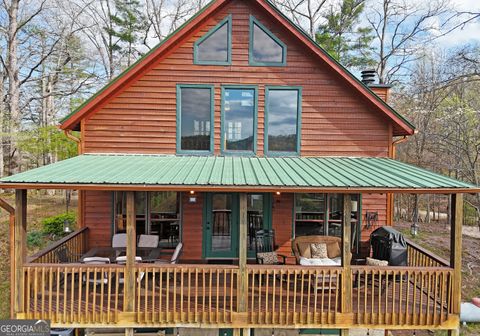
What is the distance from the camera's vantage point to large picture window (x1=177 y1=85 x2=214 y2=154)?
8664mm

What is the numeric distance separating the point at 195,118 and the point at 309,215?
4.39 meters

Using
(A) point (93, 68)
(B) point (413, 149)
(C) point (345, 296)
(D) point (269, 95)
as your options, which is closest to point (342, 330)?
(C) point (345, 296)

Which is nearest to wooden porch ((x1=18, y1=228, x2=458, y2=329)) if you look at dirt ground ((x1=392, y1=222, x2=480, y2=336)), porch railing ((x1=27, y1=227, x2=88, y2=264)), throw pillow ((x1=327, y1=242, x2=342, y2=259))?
porch railing ((x1=27, y1=227, x2=88, y2=264))

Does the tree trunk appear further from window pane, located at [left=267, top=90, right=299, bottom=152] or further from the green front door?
window pane, located at [left=267, top=90, right=299, bottom=152]

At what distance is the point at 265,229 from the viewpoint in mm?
8820

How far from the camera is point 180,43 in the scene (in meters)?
8.52

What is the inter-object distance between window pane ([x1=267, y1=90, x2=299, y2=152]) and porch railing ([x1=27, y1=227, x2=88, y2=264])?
19.0 feet

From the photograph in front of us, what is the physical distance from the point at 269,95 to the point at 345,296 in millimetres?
5508

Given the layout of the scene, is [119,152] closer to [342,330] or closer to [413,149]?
[342,330]

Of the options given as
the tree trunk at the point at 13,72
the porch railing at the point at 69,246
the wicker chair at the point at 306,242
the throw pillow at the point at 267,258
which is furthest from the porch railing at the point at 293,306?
the tree trunk at the point at 13,72

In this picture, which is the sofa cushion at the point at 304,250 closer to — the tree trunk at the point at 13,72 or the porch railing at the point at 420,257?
the porch railing at the point at 420,257

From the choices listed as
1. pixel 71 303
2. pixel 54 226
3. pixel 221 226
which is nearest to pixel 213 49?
pixel 221 226

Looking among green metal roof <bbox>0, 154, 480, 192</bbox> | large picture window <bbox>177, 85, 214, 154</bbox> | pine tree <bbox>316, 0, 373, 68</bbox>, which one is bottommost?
green metal roof <bbox>0, 154, 480, 192</bbox>

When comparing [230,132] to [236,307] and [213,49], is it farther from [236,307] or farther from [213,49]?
[236,307]
